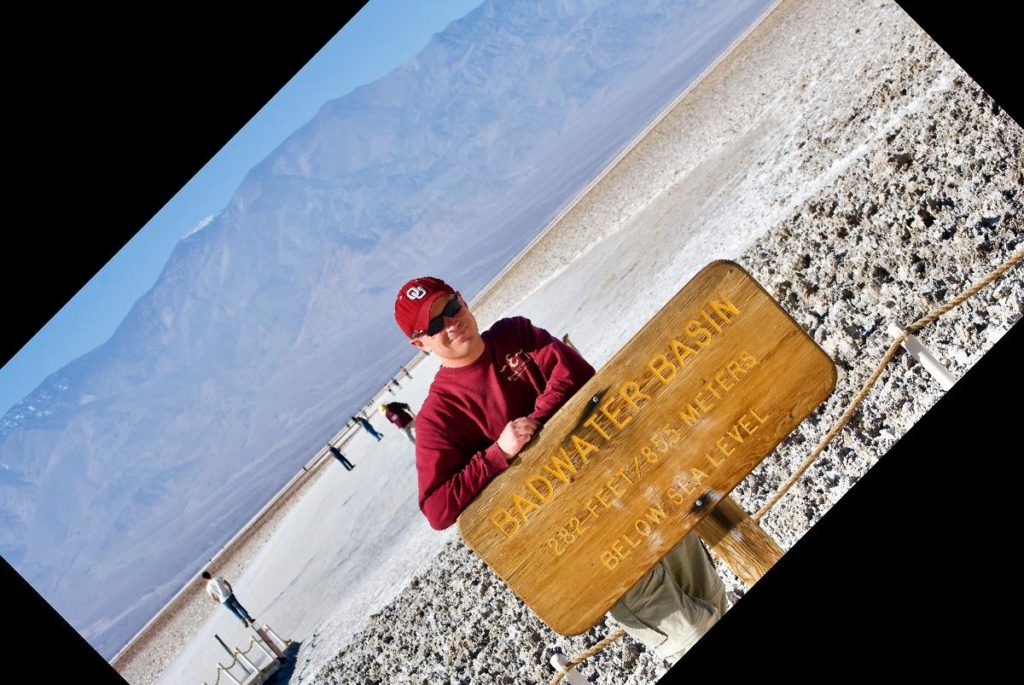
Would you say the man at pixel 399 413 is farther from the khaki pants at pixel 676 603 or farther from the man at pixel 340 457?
the khaki pants at pixel 676 603

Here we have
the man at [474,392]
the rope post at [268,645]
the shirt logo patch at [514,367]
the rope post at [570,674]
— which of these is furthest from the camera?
the rope post at [268,645]

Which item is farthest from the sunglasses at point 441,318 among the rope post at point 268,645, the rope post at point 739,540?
the rope post at point 268,645

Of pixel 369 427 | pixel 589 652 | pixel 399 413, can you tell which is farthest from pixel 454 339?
Result: pixel 369 427

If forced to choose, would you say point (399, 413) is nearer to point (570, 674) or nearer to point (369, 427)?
point (369, 427)

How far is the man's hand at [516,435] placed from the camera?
191cm

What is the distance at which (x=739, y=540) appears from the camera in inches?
83.0

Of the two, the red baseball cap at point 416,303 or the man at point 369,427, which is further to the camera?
the man at point 369,427

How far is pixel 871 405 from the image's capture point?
9.57 ft

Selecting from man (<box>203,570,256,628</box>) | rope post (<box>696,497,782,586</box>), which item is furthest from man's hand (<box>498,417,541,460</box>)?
man (<box>203,570,256,628</box>)

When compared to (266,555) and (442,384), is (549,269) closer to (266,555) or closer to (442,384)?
(266,555)

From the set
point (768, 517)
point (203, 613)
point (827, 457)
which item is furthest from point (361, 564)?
point (827, 457)

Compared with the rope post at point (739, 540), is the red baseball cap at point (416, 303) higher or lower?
higher

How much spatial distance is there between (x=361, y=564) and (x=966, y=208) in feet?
12.0

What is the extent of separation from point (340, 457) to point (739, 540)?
5032 millimetres
